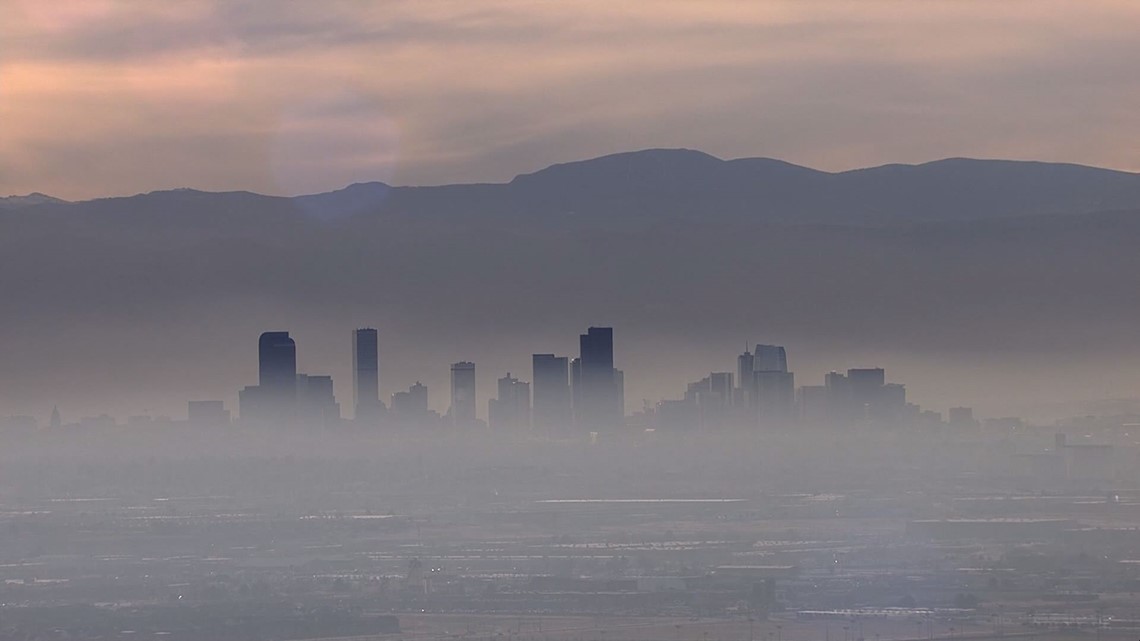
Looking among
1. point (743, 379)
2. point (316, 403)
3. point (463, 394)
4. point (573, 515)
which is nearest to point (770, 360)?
point (743, 379)

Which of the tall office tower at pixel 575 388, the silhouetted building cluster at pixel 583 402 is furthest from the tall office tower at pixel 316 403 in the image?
the tall office tower at pixel 575 388

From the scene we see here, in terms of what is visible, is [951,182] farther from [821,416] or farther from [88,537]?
[88,537]

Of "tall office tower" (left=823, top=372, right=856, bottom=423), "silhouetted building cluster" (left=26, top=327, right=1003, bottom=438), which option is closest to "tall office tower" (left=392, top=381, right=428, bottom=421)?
"silhouetted building cluster" (left=26, top=327, right=1003, bottom=438)

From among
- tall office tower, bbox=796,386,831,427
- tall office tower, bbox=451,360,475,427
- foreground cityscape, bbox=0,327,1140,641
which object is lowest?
foreground cityscape, bbox=0,327,1140,641

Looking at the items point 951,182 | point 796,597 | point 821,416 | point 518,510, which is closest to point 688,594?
point 796,597

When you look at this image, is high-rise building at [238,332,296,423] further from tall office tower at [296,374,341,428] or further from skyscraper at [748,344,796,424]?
skyscraper at [748,344,796,424]
